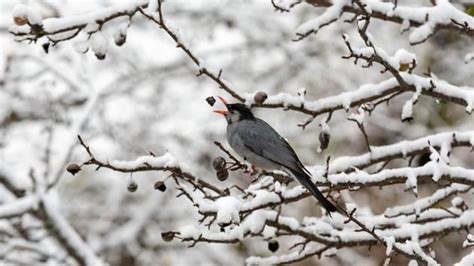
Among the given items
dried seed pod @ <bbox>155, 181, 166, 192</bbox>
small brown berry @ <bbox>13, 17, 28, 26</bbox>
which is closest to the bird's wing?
dried seed pod @ <bbox>155, 181, 166, 192</bbox>

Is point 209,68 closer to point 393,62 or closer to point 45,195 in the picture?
point 393,62

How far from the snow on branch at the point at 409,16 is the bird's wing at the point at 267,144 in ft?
1.57

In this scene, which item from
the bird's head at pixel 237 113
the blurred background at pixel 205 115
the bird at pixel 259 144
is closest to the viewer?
the bird at pixel 259 144

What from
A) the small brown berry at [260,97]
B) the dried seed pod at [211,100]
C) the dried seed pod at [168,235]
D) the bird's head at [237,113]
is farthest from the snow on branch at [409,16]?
the dried seed pod at [168,235]

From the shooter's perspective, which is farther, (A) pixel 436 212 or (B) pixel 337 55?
(B) pixel 337 55

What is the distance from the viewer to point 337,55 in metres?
8.03

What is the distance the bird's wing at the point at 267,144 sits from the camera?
304 cm

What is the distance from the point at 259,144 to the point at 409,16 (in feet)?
2.62

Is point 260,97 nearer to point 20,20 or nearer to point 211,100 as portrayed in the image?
point 211,100

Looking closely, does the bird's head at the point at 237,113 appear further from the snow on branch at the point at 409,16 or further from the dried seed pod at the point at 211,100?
the dried seed pod at the point at 211,100

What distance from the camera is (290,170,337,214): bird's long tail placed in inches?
106

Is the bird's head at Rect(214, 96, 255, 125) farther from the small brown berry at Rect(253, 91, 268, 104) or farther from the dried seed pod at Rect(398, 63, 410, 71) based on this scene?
A: the dried seed pod at Rect(398, 63, 410, 71)

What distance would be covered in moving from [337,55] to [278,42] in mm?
624

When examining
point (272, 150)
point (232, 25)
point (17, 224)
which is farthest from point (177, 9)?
point (272, 150)
